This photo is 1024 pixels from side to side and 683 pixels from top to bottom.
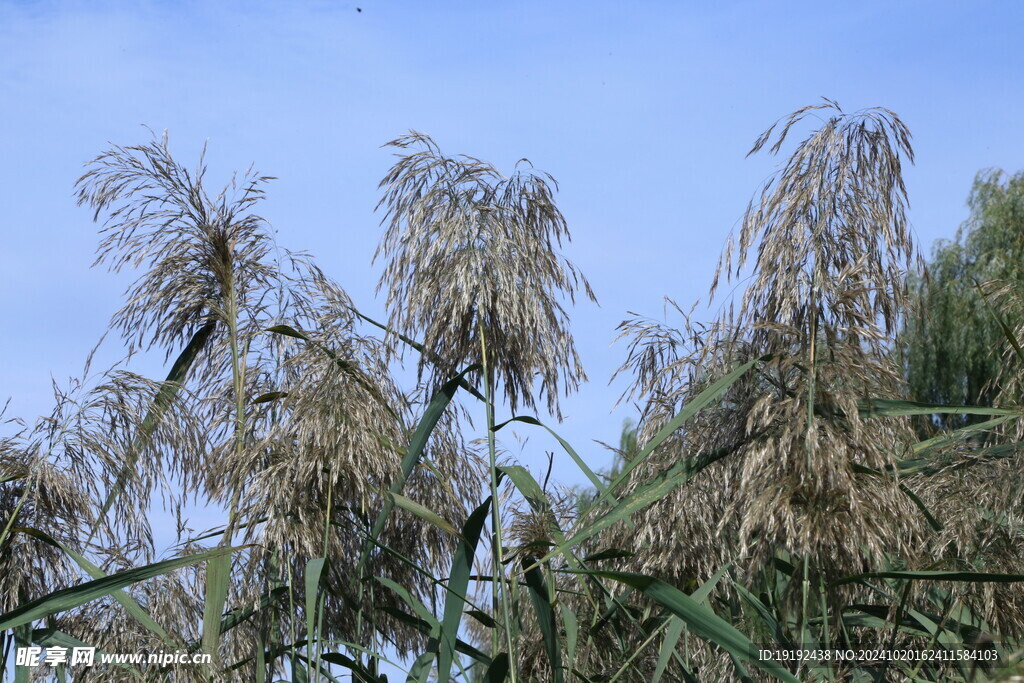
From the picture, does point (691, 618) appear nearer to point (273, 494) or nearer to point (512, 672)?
point (512, 672)

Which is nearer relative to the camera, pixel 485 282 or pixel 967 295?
pixel 485 282

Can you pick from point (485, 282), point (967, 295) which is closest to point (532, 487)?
point (485, 282)

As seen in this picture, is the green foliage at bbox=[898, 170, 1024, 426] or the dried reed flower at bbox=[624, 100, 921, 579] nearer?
the dried reed flower at bbox=[624, 100, 921, 579]

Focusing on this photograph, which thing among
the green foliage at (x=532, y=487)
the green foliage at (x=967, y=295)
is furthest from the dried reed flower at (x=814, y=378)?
the green foliage at (x=967, y=295)

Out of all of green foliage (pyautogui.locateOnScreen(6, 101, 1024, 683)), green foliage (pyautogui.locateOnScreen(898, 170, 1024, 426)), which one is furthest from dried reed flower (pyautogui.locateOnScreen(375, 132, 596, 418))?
green foliage (pyautogui.locateOnScreen(898, 170, 1024, 426))

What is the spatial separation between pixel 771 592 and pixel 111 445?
7.69 feet

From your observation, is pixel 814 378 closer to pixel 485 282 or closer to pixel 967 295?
pixel 485 282

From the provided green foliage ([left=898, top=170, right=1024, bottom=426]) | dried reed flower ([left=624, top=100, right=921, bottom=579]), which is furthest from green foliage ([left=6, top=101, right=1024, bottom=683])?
green foliage ([left=898, top=170, right=1024, bottom=426])

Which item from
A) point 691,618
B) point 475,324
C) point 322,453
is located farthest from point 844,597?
point 322,453

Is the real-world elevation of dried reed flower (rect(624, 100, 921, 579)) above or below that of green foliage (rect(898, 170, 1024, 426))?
below

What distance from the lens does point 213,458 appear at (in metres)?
3.66

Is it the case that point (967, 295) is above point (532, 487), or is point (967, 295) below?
above

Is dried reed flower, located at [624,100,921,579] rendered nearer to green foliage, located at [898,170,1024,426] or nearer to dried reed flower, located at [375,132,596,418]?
dried reed flower, located at [375,132,596,418]

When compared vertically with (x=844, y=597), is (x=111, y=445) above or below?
above
